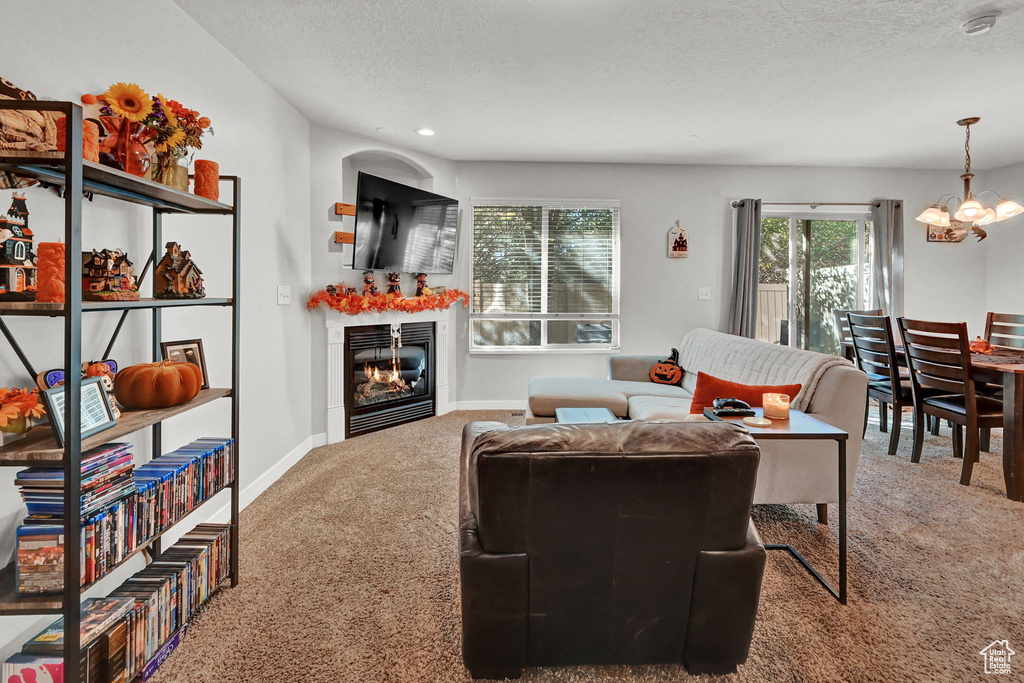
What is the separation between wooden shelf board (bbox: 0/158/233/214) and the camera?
1199 mm

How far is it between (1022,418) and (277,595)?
3.96 meters

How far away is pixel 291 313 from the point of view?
3.57 metres

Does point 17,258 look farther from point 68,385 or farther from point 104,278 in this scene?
point 68,385

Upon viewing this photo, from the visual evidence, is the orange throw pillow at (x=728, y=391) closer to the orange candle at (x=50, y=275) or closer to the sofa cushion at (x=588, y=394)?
the sofa cushion at (x=588, y=394)

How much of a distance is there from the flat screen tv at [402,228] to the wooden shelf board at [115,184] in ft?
6.41

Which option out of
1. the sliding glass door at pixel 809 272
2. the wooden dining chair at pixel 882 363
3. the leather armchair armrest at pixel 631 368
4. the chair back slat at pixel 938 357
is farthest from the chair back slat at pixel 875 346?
the leather armchair armrest at pixel 631 368

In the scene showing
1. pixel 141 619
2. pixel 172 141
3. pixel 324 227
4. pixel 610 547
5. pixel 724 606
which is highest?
pixel 324 227

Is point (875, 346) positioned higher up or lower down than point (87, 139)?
lower down

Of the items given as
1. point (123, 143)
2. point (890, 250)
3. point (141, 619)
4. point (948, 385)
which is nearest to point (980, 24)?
point (948, 385)

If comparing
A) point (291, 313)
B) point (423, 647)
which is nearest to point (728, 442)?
point (423, 647)

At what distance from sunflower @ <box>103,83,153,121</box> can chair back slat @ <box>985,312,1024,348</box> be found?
5599mm

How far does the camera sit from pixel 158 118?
1.62m

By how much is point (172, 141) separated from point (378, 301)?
2508 mm

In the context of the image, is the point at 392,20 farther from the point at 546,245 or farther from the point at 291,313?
the point at 546,245
